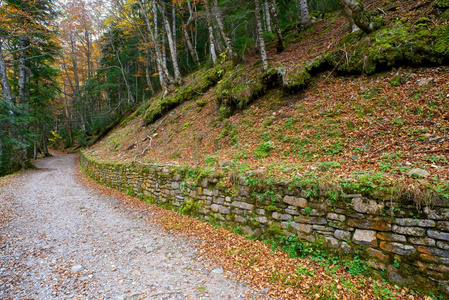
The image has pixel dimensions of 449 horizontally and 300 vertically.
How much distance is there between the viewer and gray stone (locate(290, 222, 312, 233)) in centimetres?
386

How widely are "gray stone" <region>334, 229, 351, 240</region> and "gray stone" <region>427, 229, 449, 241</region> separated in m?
1.02

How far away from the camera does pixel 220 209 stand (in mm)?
5348

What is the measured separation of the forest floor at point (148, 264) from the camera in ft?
10.8

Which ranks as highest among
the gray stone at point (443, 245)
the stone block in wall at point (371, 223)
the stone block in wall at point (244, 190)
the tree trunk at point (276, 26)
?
the tree trunk at point (276, 26)

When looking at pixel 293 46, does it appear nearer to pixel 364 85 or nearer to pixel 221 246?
pixel 364 85

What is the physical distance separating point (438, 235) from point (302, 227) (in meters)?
1.88

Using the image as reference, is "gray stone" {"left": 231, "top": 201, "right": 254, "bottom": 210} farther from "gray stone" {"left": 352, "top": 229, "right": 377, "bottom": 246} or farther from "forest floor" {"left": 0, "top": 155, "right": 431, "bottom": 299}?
"gray stone" {"left": 352, "top": 229, "right": 377, "bottom": 246}

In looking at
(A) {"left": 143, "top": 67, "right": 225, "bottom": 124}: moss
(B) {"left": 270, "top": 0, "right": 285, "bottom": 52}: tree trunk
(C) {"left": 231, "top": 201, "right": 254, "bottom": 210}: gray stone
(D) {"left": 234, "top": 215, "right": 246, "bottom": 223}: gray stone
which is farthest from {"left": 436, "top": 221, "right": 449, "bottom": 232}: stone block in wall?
(A) {"left": 143, "top": 67, "right": 225, "bottom": 124}: moss

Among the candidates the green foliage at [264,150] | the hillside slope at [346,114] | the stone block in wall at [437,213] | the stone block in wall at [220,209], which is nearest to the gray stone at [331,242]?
the hillside slope at [346,114]

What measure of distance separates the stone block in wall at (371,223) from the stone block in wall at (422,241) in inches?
11.3

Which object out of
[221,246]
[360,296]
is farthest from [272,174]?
[360,296]

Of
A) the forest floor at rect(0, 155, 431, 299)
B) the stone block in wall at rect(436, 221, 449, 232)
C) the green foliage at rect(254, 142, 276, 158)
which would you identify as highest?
the green foliage at rect(254, 142, 276, 158)

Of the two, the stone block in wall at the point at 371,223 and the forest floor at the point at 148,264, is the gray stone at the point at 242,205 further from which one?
the stone block in wall at the point at 371,223

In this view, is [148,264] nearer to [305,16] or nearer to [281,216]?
[281,216]
